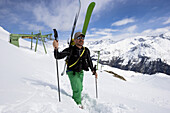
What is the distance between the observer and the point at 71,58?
12.3 feet

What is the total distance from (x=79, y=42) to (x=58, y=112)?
231 centimetres

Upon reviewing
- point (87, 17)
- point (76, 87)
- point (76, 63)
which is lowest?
point (76, 87)

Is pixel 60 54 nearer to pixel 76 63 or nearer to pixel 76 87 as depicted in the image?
pixel 76 63

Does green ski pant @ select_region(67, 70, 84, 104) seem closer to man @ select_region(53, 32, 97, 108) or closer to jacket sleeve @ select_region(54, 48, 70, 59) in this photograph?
man @ select_region(53, 32, 97, 108)

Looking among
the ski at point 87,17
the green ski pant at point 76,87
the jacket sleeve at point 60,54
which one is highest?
the ski at point 87,17

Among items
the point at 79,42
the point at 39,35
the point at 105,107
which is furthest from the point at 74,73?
the point at 39,35

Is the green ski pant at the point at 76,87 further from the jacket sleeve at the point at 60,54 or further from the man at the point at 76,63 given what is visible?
the jacket sleeve at the point at 60,54

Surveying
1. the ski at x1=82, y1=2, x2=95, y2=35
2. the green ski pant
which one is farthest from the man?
the ski at x1=82, y1=2, x2=95, y2=35

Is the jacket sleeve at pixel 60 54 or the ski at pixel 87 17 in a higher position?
the ski at pixel 87 17

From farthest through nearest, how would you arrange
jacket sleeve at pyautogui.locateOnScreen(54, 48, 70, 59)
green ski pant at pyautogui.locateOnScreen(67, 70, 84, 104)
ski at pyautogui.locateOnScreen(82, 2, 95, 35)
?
ski at pyautogui.locateOnScreen(82, 2, 95, 35) < green ski pant at pyautogui.locateOnScreen(67, 70, 84, 104) < jacket sleeve at pyautogui.locateOnScreen(54, 48, 70, 59)

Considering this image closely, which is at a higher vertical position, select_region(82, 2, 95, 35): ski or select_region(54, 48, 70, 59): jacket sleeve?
select_region(82, 2, 95, 35): ski

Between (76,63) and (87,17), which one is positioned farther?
(87,17)

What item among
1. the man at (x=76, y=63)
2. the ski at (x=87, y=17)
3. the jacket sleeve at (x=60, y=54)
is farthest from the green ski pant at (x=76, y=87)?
the ski at (x=87, y=17)

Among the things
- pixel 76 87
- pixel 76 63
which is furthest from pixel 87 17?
pixel 76 87
